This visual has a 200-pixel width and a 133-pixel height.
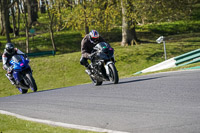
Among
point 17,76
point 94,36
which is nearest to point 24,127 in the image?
point 94,36

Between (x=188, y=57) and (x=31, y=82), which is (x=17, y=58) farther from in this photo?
(x=188, y=57)

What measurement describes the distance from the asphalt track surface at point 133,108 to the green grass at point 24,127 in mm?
460

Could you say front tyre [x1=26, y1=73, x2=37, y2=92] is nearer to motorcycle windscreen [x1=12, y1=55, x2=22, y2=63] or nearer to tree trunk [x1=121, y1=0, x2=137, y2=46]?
motorcycle windscreen [x1=12, y1=55, x2=22, y2=63]

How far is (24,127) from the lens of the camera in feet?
21.8

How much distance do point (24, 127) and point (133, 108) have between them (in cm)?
217

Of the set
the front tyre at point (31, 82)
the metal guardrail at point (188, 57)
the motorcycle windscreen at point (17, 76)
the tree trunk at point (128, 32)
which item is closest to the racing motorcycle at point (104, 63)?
the front tyre at point (31, 82)

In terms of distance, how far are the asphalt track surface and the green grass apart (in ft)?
1.51

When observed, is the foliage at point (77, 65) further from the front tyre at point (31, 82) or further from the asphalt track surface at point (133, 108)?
the asphalt track surface at point (133, 108)

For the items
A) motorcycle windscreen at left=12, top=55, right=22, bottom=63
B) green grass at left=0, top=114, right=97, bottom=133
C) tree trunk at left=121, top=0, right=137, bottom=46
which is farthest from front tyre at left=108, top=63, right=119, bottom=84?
tree trunk at left=121, top=0, right=137, bottom=46

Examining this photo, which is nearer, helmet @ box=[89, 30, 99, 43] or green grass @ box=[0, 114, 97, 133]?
green grass @ box=[0, 114, 97, 133]

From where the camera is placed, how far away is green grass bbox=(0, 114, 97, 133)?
20.3 feet

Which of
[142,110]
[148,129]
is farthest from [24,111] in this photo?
[148,129]

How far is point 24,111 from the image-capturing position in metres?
8.48

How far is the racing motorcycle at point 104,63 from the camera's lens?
38.4 feet
